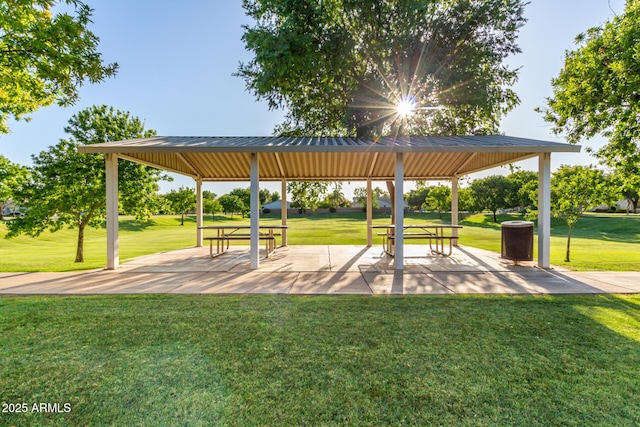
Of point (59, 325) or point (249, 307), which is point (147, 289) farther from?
point (249, 307)

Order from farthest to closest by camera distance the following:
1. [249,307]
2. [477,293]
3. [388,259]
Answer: [388,259]
[477,293]
[249,307]

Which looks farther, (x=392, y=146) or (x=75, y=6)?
(x=392, y=146)

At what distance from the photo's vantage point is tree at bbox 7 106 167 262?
369 inches

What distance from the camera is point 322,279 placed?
20.8 feet

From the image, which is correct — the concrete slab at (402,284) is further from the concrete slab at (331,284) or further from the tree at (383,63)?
the tree at (383,63)

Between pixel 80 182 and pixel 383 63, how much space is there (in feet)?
48.1

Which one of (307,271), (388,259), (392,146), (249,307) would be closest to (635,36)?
(392,146)

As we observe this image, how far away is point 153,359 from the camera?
9.71 ft

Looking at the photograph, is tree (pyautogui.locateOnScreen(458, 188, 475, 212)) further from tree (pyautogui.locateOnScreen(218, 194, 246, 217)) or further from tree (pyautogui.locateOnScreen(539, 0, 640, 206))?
tree (pyautogui.locateOnScreen(218, 194, 246, 217))

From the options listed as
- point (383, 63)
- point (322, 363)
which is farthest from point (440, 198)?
point (322, 363)

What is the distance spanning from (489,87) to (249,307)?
1646 cm

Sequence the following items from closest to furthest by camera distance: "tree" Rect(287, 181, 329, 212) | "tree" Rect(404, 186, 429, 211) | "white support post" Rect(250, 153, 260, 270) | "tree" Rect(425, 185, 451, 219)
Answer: "white support post" Rect(250, 153, 260, 270)
"tree" Rect(287, 181, 329, 212)
"tree" Rect(425, 185, 451, 219)
"tree" Rect(404, 186, 429, 211)

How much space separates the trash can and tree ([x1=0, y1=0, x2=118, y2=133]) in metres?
9.97

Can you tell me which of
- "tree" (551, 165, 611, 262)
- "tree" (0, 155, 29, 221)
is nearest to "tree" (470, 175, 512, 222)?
"tree" (551, 165, 611, 262)
